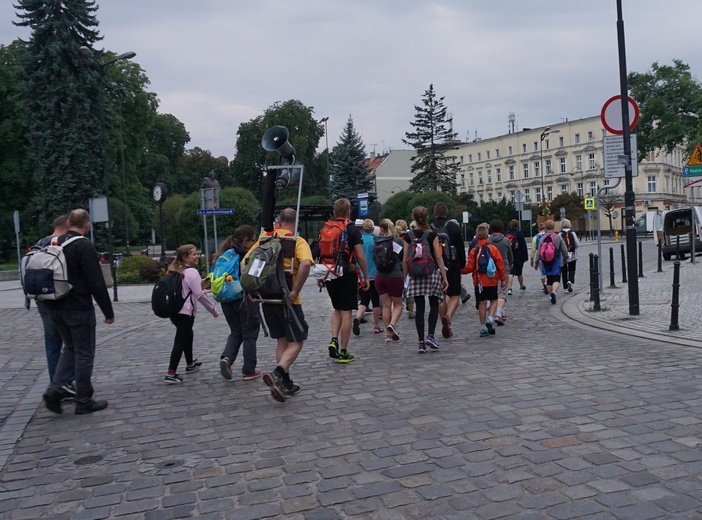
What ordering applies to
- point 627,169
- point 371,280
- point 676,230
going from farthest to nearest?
point 676,230 → point 627,169 → point 371,280

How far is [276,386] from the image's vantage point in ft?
20.9

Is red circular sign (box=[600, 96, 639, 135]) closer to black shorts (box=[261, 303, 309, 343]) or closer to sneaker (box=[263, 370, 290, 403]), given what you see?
black shorts (box=[261, 303, 309, 343])

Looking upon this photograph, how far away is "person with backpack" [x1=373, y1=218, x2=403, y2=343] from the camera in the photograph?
9602 millimetres

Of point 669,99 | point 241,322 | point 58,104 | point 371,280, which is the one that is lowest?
point 241,322

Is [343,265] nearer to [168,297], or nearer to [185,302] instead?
[185,302]

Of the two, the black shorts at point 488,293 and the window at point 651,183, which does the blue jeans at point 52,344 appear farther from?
the window at point 651,183

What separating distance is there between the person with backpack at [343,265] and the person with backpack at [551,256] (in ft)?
22.5

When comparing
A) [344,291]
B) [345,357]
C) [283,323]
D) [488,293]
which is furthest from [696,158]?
[283,323]

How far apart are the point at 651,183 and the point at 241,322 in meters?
82.5

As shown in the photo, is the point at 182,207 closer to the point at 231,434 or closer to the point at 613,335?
the point at 613,335

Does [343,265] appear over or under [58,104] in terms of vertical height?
under

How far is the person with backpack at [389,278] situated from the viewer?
378 inches

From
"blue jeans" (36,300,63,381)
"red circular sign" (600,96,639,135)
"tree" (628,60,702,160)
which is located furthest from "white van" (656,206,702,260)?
"blue jeans" (36,300,63,381)

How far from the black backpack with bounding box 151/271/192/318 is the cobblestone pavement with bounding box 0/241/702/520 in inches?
32.7
